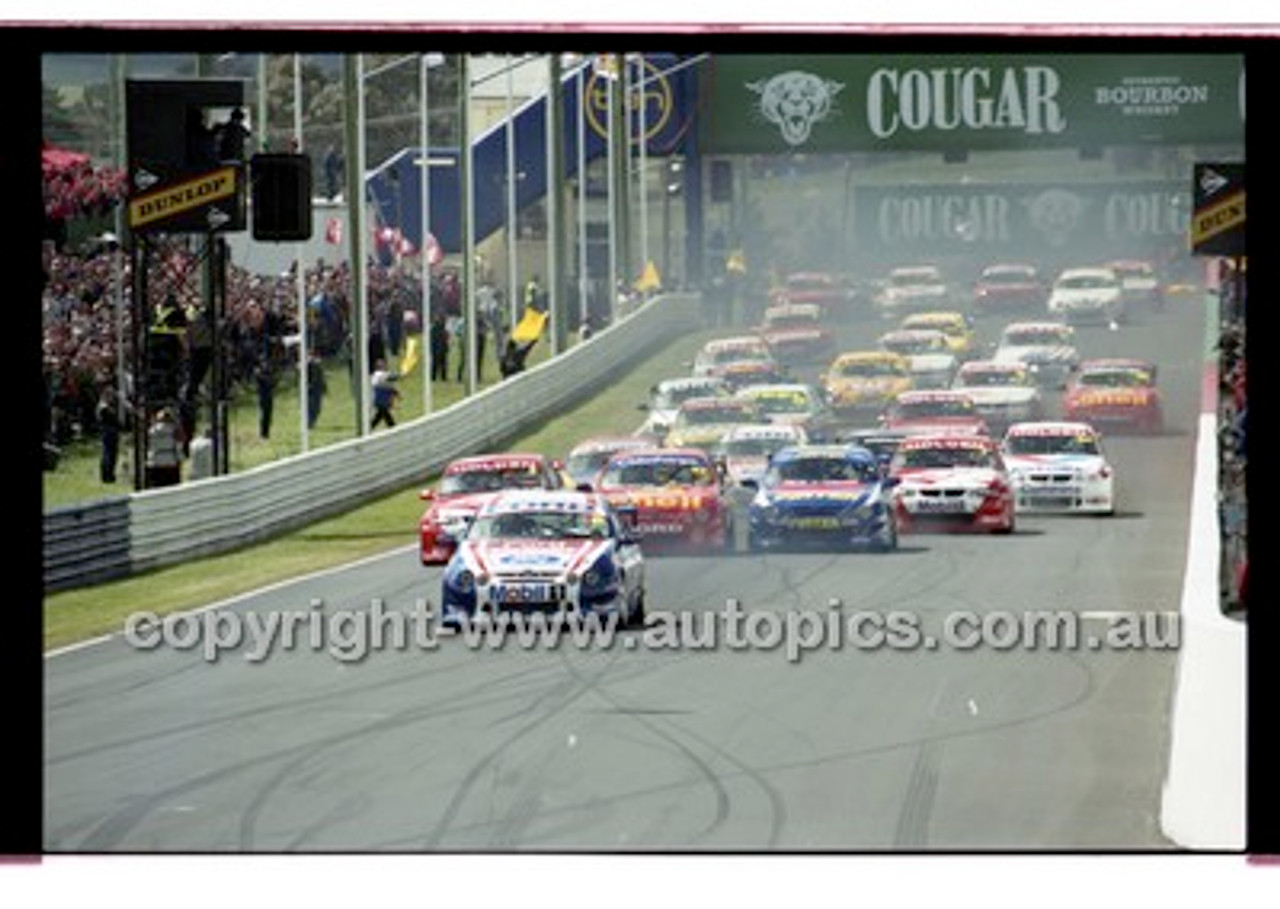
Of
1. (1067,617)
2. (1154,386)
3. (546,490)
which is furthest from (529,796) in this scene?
(1154,386)

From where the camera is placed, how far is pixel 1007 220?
Answer: 43.6ft

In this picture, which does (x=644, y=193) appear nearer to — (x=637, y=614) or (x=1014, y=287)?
(x=1014, y=287)

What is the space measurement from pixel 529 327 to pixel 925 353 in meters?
1.91

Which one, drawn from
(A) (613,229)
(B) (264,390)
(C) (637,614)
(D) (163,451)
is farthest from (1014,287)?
(D) (163,451)

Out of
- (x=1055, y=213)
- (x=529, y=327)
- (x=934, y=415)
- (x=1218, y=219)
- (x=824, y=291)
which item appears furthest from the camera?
(x=529, y=327)

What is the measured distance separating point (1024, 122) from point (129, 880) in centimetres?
507

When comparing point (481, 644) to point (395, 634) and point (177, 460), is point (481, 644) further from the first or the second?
point (177, 460)

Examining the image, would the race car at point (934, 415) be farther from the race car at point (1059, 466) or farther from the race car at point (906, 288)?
the race car at point (906, 288)

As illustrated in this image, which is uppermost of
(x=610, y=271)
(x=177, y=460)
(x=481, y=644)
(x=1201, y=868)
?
(x=610, y=271)

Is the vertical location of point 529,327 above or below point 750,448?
above

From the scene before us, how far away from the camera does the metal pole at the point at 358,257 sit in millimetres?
12781

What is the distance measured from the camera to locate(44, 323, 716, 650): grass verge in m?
12.5

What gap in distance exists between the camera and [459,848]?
12.2 meters

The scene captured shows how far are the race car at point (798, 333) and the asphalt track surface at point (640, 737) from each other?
3.39ft
